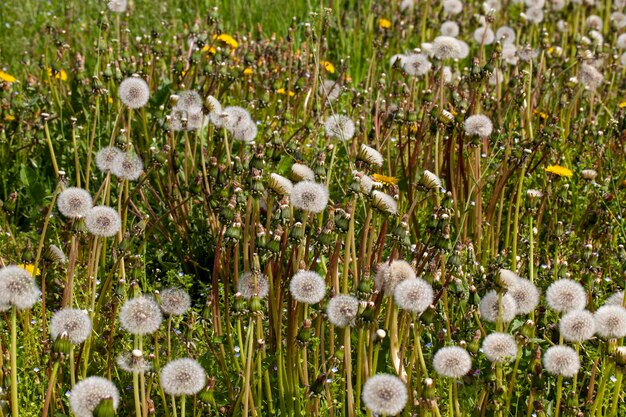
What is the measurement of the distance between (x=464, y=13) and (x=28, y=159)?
9.63 ft

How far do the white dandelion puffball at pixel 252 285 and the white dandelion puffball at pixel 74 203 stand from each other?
0.41 metres

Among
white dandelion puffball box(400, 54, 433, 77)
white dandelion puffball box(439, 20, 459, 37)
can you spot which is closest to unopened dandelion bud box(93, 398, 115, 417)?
white dandelion puffball box(400, 54, 433, 77)

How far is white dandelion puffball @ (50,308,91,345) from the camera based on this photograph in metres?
1.80

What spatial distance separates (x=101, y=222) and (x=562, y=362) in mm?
1092

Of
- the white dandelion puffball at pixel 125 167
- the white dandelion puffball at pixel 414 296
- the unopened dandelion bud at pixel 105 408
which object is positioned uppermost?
the white dandelion puffball at pixel 125 167

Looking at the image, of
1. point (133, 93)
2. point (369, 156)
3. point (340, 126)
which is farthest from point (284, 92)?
point (369, 156)

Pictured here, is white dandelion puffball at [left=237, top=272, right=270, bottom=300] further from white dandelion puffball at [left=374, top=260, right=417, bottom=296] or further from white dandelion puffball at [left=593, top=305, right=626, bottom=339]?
white dandelion puffball at [left=593, top=305, right=626, bottom=339]

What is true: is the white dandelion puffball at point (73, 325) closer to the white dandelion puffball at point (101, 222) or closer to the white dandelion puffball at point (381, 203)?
the white dandelion puffball at point (101, 222)

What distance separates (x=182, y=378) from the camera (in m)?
1.75

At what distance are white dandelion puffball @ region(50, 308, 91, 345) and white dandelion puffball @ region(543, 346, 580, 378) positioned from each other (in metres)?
0.95

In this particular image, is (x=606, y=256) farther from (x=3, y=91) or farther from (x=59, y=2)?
(x=59, y=2)

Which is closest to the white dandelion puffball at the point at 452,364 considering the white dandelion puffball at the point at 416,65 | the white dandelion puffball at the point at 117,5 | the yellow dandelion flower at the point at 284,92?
the white dandelion puffball at the point at 416,65

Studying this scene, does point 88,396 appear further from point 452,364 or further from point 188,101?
point 188,101

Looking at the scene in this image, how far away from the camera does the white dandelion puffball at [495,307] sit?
1.96 m
